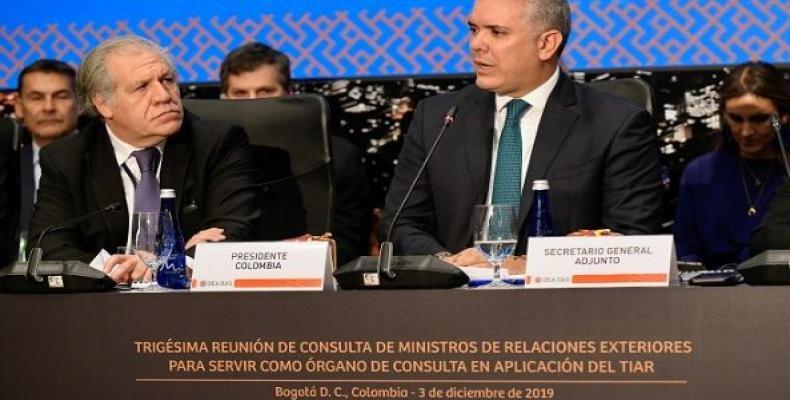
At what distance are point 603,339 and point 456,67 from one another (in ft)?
9.64

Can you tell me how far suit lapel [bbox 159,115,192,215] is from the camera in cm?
334

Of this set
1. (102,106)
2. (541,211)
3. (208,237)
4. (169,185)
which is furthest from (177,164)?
(541,211)

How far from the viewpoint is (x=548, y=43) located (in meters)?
3.27

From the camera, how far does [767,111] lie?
398cm

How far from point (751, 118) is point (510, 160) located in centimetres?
119

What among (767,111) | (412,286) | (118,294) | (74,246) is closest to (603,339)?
(412,286)

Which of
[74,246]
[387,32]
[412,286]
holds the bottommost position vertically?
[74,246]

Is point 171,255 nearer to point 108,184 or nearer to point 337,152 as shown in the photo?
point 108,184

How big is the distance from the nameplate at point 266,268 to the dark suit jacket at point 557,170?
1.12m

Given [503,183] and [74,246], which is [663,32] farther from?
[74,246]

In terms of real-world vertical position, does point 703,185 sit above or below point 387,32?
below

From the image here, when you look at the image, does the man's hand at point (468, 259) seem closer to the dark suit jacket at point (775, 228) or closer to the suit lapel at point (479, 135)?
the suit lapel at point (479, 135)

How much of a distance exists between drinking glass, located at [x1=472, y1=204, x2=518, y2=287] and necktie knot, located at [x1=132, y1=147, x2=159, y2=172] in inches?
53.4

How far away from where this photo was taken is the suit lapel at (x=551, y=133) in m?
3.13
